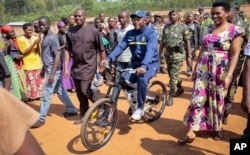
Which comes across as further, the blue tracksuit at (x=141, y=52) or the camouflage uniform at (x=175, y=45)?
the camouflage uniform at (x=175, y=45)

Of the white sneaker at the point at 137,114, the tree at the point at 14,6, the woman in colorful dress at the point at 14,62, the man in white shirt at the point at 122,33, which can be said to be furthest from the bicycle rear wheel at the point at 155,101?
the tree at the point at 14,6

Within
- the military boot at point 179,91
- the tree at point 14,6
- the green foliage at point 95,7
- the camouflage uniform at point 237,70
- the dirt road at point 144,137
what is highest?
the tree at point 14,6

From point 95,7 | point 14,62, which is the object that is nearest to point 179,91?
point 14,62

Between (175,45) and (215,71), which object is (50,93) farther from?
(215,71)

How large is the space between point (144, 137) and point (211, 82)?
1.43 meters

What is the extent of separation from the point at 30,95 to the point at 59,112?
3.75 feet

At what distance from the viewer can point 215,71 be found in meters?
3.89

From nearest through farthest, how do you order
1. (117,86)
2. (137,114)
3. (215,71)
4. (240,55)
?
(215,71) → (117,86) → (137,114) → (240,55)

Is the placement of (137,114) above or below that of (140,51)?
below

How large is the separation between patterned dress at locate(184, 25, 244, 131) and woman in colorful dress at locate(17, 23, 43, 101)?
382 cm

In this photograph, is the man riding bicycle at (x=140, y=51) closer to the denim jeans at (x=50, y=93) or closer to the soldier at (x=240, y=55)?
the soldier at (x=240, y=55)

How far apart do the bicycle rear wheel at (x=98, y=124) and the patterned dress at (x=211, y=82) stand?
1187mm

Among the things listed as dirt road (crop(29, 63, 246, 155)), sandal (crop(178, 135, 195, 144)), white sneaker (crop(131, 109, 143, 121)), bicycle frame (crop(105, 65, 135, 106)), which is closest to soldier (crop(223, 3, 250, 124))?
dirt road (crop(29, 63, 246, 155))

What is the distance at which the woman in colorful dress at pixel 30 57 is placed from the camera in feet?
20.1
